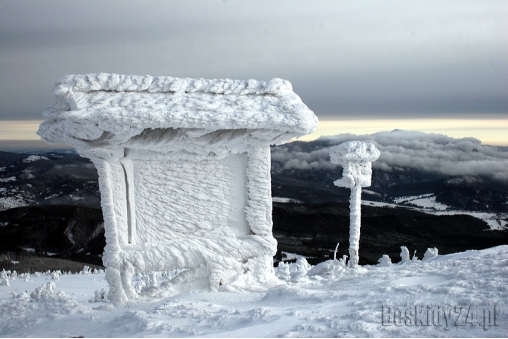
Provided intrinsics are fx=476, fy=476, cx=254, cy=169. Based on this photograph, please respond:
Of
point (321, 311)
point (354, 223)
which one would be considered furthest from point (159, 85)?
point (354, 223)

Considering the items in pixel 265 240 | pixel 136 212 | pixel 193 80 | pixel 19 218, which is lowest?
pixel 19 218

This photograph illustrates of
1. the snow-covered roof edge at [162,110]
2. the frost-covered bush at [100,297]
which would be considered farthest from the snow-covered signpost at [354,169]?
the frost-covered bush at [100,297]

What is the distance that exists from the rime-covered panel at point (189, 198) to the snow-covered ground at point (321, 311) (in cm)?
105

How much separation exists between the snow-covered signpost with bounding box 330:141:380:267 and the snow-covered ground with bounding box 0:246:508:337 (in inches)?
110

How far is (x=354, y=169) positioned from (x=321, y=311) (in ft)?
17.8

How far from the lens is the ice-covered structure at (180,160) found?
6551 mm

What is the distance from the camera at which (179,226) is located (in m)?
7.50

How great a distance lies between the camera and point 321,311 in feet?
17.6

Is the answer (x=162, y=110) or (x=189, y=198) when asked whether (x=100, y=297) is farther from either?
(x=162, y=110)

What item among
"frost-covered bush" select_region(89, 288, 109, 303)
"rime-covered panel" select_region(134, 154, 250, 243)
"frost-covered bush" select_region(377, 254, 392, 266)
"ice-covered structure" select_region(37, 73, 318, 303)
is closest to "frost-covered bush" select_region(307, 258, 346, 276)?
"frost-covered bush" select_region(377, 254, 392, 266)

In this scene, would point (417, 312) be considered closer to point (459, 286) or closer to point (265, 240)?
point (459, 286)

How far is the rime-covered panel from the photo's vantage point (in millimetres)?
7371

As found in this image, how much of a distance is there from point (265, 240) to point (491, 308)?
140 inches

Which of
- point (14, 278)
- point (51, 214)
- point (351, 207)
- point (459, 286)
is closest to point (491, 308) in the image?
point (459, 286)
